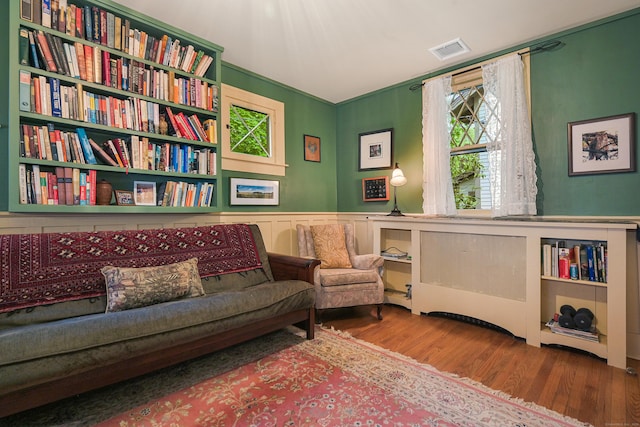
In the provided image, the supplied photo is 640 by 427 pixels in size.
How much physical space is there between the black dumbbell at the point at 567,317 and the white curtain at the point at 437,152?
1.22m

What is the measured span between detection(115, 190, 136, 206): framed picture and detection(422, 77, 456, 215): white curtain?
9.17 feet

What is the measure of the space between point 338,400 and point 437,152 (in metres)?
2.54

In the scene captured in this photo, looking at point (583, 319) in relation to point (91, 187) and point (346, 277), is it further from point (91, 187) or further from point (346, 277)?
point (91, 187)

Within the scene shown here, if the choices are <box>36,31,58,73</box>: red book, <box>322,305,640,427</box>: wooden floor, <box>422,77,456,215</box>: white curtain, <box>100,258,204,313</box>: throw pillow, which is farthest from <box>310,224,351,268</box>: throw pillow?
<box>36,31,58,73</box>: red book

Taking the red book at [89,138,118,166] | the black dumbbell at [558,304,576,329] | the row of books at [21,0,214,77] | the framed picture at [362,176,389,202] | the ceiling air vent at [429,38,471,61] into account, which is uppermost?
the ceiling air vent at [429,38,471,61]

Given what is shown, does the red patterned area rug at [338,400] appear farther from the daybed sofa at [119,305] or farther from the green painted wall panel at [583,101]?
the green painted wall panel at [583,101]

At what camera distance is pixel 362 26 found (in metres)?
2.48

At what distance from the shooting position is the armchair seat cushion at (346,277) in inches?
108

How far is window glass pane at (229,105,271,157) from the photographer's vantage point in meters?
3.21

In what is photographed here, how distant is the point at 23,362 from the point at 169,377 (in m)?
0.80

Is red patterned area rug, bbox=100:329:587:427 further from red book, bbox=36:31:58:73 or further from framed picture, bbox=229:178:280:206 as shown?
red book, bbox=36:31:58:73

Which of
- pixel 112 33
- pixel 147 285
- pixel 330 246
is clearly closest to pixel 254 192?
pixel 330 246

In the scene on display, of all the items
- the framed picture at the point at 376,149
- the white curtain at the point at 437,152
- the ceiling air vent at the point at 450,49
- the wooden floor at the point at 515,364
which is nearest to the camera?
the wooden floor at the point at 515,364

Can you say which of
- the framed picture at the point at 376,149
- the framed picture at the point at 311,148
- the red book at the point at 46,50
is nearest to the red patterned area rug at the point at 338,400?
the red book at the point at 46,50
